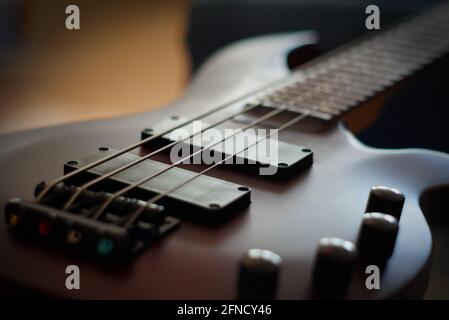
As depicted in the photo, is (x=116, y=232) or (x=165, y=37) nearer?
(x=116, y=232)

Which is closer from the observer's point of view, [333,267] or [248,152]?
[333,267]

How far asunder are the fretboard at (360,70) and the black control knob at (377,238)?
324 millimetres

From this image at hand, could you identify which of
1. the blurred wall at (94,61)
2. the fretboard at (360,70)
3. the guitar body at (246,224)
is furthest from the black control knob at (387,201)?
the blurred wall at (94,61)

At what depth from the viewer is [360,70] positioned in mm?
1007

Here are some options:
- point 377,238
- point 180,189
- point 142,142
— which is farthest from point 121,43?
point 377,238

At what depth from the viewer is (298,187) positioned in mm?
652

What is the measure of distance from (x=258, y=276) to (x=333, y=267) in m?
0.06

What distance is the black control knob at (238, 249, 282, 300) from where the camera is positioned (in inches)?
17.4

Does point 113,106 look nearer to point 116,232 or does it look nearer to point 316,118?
point 316,118

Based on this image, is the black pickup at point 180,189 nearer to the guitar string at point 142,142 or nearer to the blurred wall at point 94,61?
the guitar string at point 142,142

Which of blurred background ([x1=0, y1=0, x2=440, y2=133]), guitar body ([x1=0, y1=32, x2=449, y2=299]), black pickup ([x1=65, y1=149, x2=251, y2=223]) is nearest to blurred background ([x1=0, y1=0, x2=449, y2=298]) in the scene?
blurred background ([x1=0, y1=0, x2=440, y2=133])

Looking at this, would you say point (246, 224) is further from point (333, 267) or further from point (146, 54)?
point (146, 54)

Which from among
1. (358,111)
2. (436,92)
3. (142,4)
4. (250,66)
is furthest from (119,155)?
(142,4)
